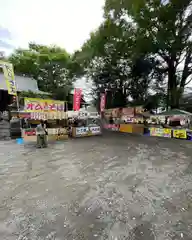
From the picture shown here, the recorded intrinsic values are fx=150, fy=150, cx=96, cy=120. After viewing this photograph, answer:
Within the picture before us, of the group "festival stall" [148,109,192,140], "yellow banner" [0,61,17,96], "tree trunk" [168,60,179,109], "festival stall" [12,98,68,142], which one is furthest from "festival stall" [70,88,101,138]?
"tree trunk" [168,60,179,109]

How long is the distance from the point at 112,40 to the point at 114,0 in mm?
2680

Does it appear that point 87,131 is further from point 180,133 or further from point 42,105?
point 180,133

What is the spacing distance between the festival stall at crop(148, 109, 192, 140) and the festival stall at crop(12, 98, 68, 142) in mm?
7172

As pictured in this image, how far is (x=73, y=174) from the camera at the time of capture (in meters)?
4.32

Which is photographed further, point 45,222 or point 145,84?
point 145,84

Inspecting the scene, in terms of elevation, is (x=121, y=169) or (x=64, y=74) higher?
(x=64, y=74)

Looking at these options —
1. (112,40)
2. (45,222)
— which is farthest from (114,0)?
(45,222)

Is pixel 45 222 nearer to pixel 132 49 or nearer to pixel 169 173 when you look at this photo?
pixel 169 173

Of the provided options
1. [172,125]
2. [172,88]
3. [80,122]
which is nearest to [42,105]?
[80,122]

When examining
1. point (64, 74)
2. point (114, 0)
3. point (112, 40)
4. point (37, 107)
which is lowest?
point (37, 107)

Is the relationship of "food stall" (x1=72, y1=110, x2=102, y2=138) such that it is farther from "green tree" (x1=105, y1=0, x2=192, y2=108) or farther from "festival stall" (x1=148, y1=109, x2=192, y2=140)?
"green tree" (x1=105, y1=0, x2=192, y2=108)

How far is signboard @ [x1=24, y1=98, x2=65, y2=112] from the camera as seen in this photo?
905cm

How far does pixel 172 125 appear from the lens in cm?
1138

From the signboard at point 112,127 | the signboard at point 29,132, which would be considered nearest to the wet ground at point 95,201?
the signboard at point 29,132
